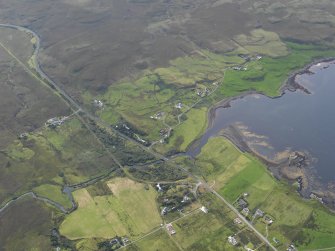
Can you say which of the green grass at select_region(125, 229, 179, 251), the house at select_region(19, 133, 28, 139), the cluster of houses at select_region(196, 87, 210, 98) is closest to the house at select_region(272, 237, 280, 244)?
the green grass at select_region(125, 229, 179, 251)

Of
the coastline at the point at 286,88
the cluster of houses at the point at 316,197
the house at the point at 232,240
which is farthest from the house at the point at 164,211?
the coastline at the point at 286,88

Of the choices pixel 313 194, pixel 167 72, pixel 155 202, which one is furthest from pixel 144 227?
pixel 167 72

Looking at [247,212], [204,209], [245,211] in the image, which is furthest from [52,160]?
[247,212]

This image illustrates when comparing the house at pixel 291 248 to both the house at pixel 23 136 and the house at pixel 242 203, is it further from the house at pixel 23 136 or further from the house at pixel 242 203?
the house at pixel 23 136

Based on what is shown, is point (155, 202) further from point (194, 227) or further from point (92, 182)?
point (92, 182)

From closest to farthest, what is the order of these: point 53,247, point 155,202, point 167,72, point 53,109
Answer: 1. point 53,247
2. point 155,202
3. point 53,109
4. point 167,72

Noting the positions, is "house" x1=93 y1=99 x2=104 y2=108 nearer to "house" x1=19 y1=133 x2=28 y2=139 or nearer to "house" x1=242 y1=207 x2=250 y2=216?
"house" x1=19 y1=133 x2=28 y2=139
